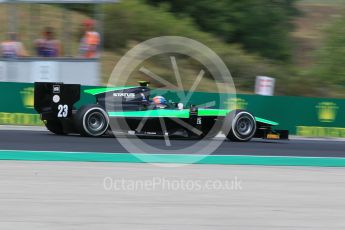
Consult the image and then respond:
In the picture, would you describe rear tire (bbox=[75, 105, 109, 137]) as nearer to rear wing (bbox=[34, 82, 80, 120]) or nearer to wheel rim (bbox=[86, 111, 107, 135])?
wheel rim (bbox=[86, 111, 107, 135])

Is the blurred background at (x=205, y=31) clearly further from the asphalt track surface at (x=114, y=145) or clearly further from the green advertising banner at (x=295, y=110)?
the asphalt track surface at (x=114, y=145)

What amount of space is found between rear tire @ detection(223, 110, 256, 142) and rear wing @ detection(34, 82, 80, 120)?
9.47 ft

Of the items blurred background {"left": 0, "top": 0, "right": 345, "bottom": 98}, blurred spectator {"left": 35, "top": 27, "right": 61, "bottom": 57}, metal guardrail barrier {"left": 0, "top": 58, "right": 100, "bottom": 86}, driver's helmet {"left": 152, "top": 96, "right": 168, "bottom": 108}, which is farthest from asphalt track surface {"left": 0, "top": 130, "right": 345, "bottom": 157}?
blurred background {"left": 0, "top": 0, "right": 345, "bottom": 98}

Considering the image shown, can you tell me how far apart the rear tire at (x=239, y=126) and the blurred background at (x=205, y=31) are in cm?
603

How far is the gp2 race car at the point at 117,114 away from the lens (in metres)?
12.9

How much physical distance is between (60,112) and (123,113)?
115 centimetres

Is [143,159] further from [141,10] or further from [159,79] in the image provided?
[141,10]

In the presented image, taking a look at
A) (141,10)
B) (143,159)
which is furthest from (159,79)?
(143,159)

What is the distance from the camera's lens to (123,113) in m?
12.9

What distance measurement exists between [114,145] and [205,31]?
20.1 m

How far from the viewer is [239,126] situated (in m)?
13.5

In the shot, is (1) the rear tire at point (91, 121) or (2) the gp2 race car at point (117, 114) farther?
(2) the gp2 race car at point (117, 114)

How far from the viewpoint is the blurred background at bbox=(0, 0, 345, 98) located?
21.6 metres

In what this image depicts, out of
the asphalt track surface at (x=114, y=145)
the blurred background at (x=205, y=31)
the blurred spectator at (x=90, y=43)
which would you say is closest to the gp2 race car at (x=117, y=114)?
the asphalt track surface at (x=114, y=145)
